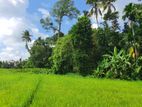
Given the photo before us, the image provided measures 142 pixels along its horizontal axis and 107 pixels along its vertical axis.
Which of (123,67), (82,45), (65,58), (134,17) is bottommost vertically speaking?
(123,67)

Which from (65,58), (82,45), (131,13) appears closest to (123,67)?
(131,13)

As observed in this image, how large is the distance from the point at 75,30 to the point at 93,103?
117 ft

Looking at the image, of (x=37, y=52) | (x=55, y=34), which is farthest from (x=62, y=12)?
(x=37, y=52)

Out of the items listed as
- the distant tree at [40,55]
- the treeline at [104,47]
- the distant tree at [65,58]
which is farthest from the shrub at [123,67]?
the distant tree at [40,55]

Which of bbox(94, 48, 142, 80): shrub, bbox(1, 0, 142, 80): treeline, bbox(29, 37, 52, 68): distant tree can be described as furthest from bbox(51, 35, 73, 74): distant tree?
bbox(29, 37, 52, 68): distant tree

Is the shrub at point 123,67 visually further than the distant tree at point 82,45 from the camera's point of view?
No

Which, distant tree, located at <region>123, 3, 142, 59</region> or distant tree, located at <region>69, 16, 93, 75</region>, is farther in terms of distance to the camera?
distant tree, located at <region>69, 16, 93, 75</region>

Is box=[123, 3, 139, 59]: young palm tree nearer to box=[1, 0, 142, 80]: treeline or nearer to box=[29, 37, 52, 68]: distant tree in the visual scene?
box=[1, 0, 142, 80]: treeline

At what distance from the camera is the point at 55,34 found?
67000 millimetres

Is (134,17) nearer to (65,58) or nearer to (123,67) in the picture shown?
(123,67)

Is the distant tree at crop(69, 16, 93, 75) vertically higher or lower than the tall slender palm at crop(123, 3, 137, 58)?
lower

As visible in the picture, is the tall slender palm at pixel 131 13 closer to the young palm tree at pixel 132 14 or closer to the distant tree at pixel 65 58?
the young palm tree at pixel 132 14

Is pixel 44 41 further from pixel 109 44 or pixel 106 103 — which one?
pixel 106 103

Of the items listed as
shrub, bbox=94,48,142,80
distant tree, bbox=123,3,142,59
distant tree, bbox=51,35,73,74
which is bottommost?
shrub, bbox=94,48,142,80
